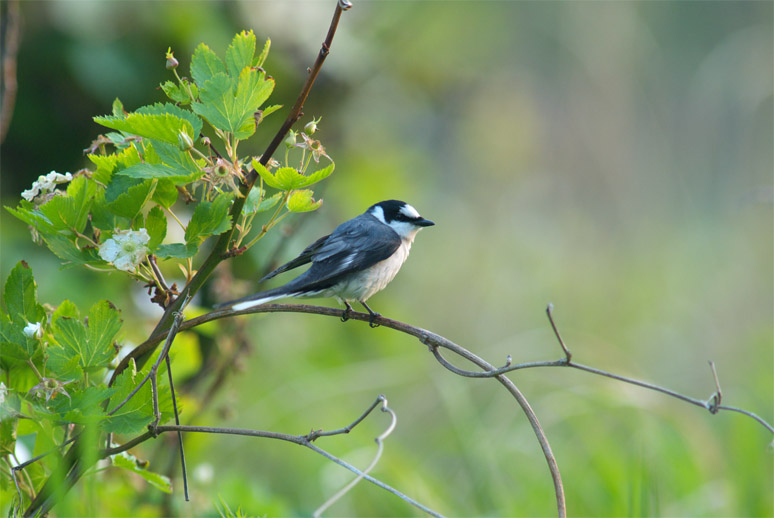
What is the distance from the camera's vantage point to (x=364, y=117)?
3.92 m

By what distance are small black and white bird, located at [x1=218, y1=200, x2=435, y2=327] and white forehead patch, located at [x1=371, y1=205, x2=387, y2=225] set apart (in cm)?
5

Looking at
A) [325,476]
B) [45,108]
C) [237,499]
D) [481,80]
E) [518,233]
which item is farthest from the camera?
[481,80]

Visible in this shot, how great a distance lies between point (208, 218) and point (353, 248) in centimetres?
99

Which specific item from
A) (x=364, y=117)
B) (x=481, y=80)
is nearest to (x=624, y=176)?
(x=481, y=80)

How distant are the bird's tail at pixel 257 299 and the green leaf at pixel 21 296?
28 cm

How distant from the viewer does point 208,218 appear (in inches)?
42.1

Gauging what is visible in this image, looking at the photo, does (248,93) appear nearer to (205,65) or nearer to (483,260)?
(205,65)

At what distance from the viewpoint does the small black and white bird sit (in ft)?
5.94

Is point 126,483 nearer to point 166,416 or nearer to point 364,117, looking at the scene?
point 166,416

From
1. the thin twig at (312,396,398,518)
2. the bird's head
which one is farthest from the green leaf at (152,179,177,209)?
the bird's head

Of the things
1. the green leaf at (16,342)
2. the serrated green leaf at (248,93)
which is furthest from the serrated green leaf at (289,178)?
the green leaf at (16,342)

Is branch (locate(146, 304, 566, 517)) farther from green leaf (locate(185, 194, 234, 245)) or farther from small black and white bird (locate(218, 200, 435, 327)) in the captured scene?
small black and white bird (locate(218, 200, 435, 327))

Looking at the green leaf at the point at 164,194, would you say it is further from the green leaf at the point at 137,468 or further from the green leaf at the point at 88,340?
the green leaf at the point at 137,468

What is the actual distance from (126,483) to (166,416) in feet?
2.57
